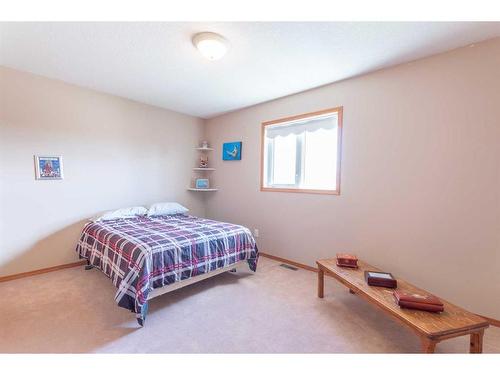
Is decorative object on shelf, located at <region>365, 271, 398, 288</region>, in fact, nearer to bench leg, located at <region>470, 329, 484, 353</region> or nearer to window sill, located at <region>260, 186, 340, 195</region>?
bench leg, located at <region>470, 329, 484, 353</region>

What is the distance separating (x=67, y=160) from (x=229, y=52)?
2.44 m

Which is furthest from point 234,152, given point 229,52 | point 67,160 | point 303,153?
point 67,160

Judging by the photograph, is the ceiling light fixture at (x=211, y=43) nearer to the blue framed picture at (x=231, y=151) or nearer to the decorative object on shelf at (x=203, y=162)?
the blue framed picture at (x=231, y=151)

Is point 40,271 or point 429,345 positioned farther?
point 40,271

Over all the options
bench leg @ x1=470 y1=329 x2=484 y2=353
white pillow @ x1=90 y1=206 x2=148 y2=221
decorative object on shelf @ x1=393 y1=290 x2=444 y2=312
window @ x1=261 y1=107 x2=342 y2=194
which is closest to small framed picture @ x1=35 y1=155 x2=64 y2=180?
white pillow @ x1=90 y1=206 x2=148 y2=221

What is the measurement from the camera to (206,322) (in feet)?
6.05

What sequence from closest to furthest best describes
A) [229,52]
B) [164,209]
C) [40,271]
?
[229,52], [40,271], [164,209]

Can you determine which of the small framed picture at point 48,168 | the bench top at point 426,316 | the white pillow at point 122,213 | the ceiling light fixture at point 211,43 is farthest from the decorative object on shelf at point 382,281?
the small framed picture at point 48,168

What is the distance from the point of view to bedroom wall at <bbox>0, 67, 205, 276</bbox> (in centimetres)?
253

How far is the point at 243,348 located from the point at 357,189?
193 cm

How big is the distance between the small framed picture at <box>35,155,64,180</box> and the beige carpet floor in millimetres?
1184

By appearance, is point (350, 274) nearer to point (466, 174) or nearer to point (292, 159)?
point (466, 174)

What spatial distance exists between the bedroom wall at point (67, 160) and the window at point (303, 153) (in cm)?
176

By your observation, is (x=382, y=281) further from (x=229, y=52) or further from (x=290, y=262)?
(x=229, y=52)
